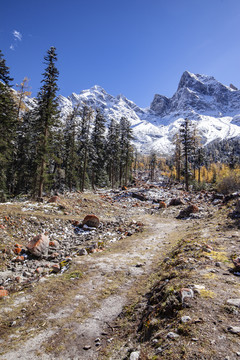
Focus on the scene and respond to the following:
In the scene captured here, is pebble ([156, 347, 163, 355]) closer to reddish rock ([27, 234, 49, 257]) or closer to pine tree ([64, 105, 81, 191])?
reddish rock ([27, 234, 49, 257])

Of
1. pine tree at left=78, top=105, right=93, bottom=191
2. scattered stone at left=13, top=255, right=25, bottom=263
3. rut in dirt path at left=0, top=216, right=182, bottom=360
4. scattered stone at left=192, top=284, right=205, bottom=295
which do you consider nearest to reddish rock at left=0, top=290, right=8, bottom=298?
rut in dirt path at left=0, top=216, right=182, bottom=360

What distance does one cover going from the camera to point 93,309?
13.9 ft

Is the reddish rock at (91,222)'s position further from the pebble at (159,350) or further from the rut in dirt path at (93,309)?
the pebble at (159,350)

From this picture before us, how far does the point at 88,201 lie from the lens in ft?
62.7

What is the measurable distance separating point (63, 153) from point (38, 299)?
3115cm

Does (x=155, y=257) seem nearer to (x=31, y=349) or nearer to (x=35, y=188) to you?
(x=31, y=349)

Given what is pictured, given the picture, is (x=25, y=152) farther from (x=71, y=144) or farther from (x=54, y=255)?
(x=54, y=255)

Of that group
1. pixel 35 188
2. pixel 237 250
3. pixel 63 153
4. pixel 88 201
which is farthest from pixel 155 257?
pixel 63 153

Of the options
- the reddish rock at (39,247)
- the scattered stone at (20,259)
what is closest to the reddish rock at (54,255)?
the reddish rock at (39,247)

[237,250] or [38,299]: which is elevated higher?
[237,250]

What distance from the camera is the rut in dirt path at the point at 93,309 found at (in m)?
3.09

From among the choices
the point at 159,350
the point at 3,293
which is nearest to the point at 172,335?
the point at 159,350

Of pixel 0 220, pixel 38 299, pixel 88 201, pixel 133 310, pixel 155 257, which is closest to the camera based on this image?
pixel 133 310

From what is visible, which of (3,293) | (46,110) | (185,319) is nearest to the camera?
(185,319)
